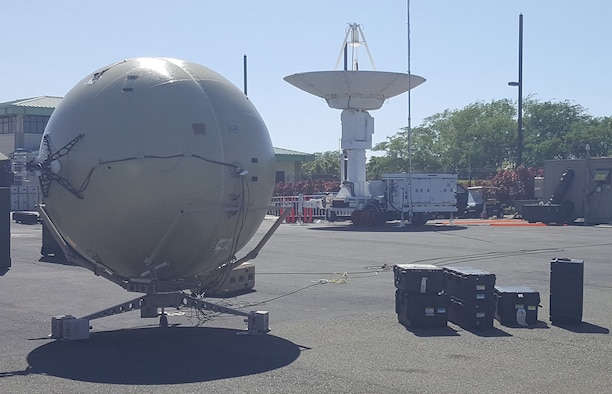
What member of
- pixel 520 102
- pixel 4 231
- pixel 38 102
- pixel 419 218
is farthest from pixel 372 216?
pixel 38 102

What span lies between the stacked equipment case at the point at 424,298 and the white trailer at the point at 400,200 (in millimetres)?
27538

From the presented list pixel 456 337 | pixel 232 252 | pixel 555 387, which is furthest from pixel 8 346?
pixel 555 387

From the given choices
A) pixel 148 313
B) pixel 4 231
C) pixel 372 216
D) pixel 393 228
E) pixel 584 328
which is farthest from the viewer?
pixel 372 216

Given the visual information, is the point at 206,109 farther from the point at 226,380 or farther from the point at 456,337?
the point at 456,337

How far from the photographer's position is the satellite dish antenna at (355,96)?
4012cm

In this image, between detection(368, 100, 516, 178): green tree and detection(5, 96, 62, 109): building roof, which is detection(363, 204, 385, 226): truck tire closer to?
detection(5, 96, 62, 109): building roof

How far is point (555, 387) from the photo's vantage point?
852 centimetres

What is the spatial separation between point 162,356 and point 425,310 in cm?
387

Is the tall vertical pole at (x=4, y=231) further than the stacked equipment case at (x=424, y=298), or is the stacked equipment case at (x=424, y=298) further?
the tall vertical pole at (x=4, y=231)

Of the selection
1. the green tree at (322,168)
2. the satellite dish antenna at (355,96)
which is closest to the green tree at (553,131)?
the green tree at (322,168)

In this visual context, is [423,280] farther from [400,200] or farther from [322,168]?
[322,168]

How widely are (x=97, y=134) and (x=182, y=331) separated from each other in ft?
9.66

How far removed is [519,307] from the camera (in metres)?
12.1

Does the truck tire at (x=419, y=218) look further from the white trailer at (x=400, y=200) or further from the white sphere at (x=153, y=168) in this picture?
the white sphere at (x=153, y=168)
